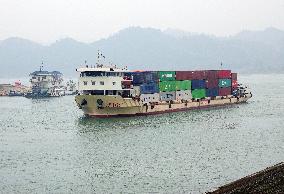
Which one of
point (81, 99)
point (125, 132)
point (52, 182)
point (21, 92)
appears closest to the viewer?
point (52, 182)

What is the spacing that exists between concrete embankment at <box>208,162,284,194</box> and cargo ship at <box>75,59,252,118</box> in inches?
1592

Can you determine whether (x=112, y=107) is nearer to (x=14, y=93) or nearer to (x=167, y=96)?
(x=167, y=96)

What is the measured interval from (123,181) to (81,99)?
35840 millimetres

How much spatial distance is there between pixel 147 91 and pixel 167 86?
6.09 metres

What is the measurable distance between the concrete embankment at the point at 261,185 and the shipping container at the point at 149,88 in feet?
153

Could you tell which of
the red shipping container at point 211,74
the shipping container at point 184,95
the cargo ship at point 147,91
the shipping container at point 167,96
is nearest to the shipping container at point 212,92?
the cargo ship at point 147,91

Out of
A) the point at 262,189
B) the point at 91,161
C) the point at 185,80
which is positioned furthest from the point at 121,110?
the point at 262,189

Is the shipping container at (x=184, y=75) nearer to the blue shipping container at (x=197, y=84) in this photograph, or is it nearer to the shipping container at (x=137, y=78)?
the blue shipping container at (x=197, y=84)

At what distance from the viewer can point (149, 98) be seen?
74.8m

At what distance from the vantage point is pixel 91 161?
1560 inches

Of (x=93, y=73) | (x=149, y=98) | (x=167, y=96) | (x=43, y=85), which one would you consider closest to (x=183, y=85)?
(x=167, y=96)

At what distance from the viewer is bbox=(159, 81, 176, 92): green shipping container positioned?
78.1 metres

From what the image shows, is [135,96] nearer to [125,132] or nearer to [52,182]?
[125,132]

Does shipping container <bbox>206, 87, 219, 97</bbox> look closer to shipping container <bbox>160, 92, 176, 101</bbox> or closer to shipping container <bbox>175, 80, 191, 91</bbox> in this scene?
shipping container <bbox>175, 80, 191, 91</bbox>
